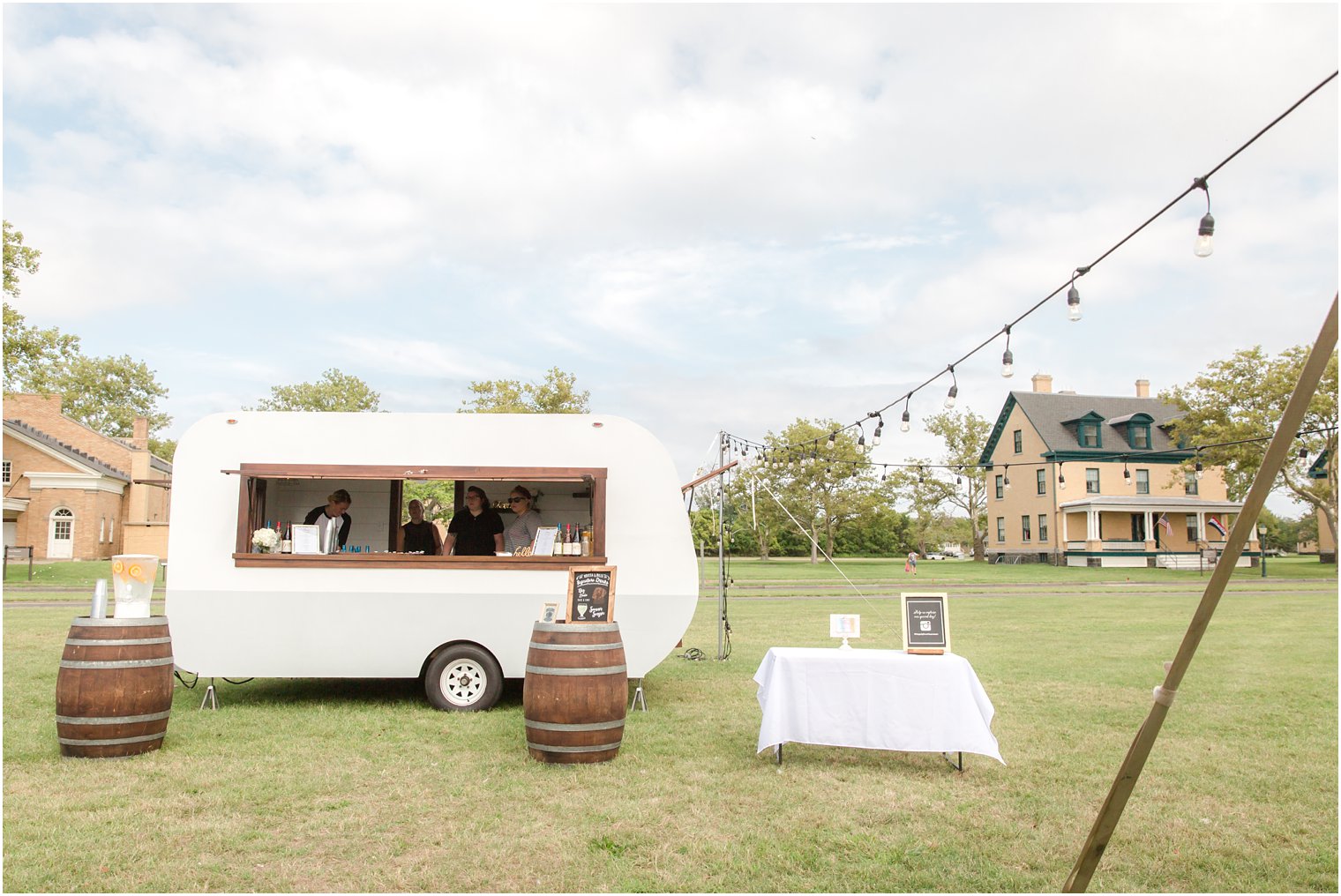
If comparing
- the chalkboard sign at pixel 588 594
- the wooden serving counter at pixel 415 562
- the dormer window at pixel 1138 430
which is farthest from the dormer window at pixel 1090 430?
the chalkboard sign at pixel 588 594

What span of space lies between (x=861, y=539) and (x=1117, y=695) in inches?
2151

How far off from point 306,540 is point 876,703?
511 cm

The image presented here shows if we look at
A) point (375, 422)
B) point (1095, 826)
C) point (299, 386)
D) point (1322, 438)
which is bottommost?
point (1095, 826)

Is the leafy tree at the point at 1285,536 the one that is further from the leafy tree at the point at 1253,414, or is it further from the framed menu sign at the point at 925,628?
the framed menu sign at the point at 925,628

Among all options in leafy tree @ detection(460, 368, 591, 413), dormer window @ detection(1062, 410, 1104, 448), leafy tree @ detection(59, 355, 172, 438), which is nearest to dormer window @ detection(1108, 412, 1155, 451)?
dormer window @ detection(1062, 410, 1104, 448)

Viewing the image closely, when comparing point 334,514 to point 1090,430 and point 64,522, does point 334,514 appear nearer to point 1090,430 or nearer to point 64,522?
point 64,522

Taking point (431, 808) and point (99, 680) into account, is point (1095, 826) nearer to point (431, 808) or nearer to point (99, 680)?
point (431, 808)

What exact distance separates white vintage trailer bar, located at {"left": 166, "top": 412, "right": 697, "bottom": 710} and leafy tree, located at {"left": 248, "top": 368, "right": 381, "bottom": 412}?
45.0m

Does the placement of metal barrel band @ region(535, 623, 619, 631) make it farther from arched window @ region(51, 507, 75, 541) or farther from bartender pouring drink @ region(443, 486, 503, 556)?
arched window @ region(51, 507, 75, 541)

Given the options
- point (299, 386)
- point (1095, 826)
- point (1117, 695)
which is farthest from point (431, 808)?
point (299, 386)

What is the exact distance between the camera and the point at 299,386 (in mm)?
53688

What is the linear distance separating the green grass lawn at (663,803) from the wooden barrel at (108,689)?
191 millimetres

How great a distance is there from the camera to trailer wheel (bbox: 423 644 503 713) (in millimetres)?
8406

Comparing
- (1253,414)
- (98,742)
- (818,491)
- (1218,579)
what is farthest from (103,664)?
(818,491)
